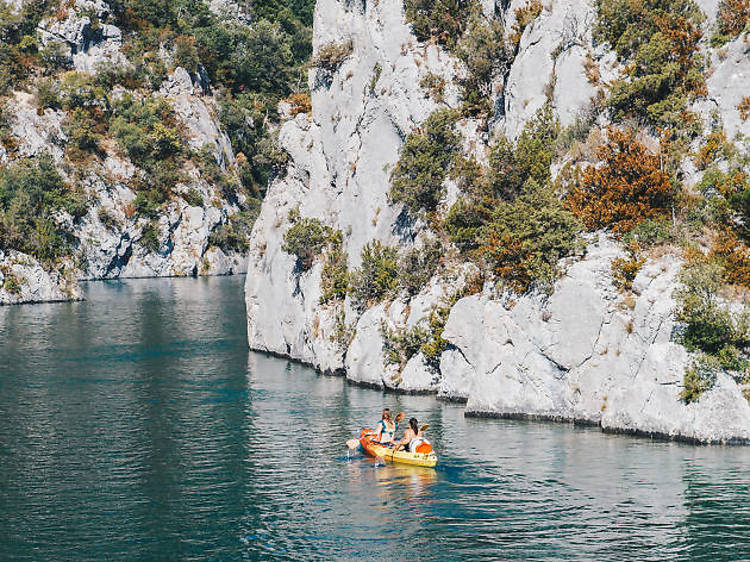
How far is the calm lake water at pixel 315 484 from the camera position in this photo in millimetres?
29984

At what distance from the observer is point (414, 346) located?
57.0m

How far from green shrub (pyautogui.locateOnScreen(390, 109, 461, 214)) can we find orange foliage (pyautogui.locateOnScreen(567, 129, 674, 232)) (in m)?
14.1

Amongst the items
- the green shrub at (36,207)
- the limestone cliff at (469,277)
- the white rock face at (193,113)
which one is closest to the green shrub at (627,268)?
the limestone cliff at (469,277)

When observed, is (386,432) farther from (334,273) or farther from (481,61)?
(481,61)

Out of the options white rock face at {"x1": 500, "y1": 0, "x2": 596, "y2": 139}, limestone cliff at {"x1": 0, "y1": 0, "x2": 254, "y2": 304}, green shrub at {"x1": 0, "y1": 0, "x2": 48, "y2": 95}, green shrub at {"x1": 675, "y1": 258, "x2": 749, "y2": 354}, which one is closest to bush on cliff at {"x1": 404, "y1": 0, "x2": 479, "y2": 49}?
white rock face at {"x1": 500, "y1": 0, "x2": 596, "y2": 139}

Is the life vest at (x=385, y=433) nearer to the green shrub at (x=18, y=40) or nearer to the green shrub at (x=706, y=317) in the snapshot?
the green shrub at (x=706, y=317)

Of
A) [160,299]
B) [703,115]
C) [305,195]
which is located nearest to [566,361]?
[703,115]

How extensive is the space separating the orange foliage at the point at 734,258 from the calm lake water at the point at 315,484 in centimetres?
946

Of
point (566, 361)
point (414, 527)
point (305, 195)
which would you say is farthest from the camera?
point (305, 195)

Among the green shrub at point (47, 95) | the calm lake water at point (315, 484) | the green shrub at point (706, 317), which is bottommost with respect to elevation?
the calm lake water at point (315, 484)

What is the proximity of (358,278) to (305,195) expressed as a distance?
1512 cm

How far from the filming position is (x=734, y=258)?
4372cm

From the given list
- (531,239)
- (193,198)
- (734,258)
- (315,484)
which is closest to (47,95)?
(193,198)

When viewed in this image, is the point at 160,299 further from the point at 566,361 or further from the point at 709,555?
the point at 709,555
